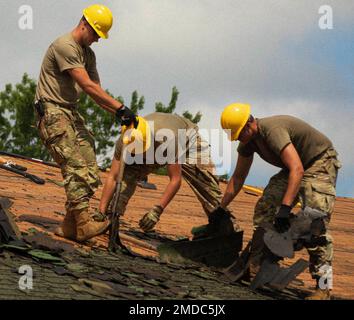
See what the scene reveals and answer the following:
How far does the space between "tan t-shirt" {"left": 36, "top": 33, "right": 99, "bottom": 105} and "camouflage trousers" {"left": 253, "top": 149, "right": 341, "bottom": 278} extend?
181cm

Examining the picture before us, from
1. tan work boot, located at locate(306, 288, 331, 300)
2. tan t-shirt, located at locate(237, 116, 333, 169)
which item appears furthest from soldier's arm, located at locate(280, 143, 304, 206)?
tan work boot, located at locate(306, 288, 331, 300)

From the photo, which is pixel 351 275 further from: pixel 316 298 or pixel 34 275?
pixel 34 275

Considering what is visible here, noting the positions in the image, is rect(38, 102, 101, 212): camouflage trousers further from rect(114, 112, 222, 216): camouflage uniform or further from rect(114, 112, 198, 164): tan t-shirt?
rect(114, 112, 222, 216): camouflage uniform

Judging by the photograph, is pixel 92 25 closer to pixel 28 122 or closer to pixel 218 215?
pixel 218 215

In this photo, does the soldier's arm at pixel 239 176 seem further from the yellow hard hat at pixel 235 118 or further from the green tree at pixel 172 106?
the green tree at pixel 172 106

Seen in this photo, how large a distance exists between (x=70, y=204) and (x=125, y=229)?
153 cm

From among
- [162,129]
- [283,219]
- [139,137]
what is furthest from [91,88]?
[283,219]

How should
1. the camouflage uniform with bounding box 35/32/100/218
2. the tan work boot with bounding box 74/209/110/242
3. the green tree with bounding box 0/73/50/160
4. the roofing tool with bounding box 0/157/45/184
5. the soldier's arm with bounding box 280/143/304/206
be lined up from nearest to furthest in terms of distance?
the soldier's arm with bounding box 280/143/304/206, the camouflage uniform with bounding box 35/32/100/218, the tan work boot with bounding box 74/209/110/242, the roofing tool with bounding box 0/157/45/184, the green tree with bounding box 0/73/50/160

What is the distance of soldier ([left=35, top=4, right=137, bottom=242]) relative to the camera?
628 centimetres

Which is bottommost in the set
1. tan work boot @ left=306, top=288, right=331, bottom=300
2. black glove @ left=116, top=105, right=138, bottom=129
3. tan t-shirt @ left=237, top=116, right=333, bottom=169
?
tan work boot @ left=306, top=288, right=331, bottom=300

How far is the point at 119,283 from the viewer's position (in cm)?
525

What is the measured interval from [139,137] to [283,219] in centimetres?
170

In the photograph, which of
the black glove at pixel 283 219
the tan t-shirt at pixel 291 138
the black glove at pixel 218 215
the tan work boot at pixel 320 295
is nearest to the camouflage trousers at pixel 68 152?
the black glove at pixel 218 215

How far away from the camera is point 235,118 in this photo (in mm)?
6293
